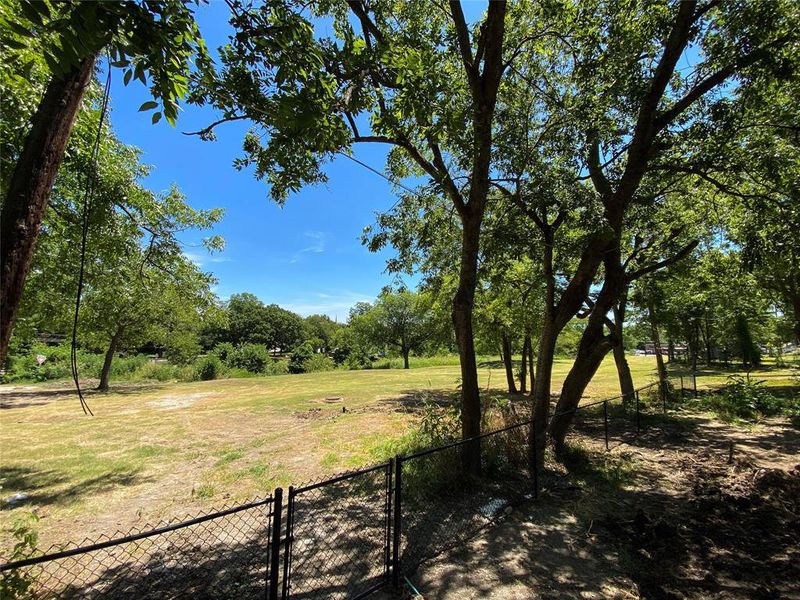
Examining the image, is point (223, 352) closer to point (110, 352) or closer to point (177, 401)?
point (110, 352)

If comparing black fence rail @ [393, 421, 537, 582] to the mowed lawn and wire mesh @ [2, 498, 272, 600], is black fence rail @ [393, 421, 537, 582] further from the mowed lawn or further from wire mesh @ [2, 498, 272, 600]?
the mowed lawn

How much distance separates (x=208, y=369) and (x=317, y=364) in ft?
38.0

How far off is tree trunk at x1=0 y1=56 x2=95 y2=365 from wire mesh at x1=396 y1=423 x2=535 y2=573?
3.82m

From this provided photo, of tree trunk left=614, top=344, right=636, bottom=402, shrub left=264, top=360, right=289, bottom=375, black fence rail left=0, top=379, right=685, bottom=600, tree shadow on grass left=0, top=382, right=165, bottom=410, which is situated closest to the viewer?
black fence rail left=0, top=379, right=685, bottom=600

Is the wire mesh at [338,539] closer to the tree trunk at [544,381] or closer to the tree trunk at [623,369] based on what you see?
the tree trunk at [544,381]

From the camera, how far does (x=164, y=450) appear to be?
9812 mm

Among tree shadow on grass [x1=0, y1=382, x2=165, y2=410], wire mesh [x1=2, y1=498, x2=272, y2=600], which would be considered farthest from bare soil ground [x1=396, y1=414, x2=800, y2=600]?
tree shadow on grass [x1=0, y1=382, x2=165, y2=410]

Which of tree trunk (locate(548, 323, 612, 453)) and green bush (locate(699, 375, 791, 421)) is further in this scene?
green bush (locate(699, 375, 791, 421))

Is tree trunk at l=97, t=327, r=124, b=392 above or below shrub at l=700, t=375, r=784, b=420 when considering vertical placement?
above

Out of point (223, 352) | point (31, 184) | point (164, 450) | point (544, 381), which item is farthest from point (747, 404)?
point (223, 352)

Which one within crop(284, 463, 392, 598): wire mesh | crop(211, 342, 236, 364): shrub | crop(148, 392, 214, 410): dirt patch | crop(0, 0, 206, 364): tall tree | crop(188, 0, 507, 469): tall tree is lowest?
crop(284, 463, 392, 598): wire mesh

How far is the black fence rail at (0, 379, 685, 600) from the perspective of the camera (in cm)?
396

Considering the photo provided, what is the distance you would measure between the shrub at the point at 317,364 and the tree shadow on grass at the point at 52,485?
30.8m

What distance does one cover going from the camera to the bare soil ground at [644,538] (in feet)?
13.4
